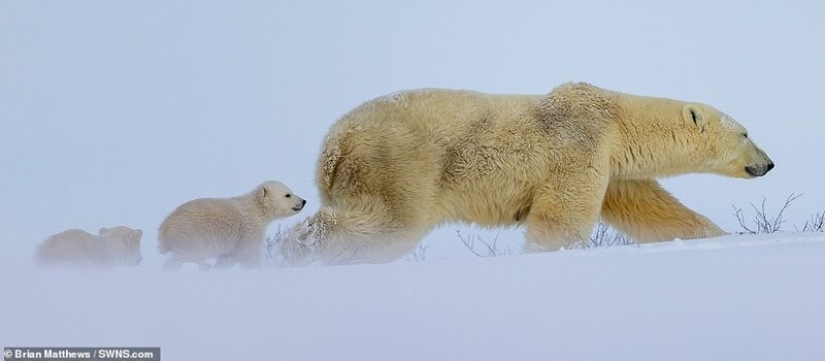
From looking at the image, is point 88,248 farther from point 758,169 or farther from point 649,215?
point 758,169

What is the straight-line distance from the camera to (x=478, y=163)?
702 cm

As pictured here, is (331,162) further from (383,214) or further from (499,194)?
(499,194)

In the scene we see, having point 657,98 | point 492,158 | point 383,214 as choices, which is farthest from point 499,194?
point 657,98

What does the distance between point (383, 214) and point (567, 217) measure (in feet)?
3.65

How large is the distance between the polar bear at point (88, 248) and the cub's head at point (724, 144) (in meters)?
3.67

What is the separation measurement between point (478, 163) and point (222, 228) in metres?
1.58

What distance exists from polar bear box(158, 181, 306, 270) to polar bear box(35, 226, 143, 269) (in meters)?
0.33

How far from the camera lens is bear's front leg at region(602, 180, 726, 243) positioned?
7.71 meters

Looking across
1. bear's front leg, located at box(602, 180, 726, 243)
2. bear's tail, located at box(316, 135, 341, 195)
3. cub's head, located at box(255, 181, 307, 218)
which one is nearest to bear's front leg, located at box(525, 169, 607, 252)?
bear's front leg, located at box(602, 180, 726, 243)

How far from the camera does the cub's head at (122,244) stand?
7.09m

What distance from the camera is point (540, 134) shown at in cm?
708

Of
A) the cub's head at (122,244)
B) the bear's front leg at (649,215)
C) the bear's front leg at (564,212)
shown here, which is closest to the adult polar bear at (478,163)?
the bear's front leg at (564,212)

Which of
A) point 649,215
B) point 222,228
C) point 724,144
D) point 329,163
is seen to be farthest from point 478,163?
point 724,144

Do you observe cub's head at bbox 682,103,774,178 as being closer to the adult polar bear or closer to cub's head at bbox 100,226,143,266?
the adult polar bear
